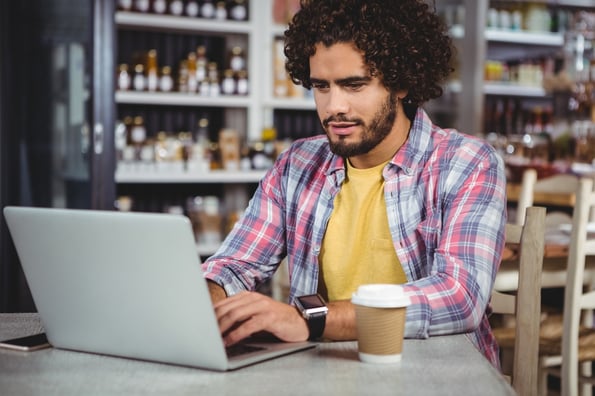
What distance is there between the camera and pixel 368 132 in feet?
5.27

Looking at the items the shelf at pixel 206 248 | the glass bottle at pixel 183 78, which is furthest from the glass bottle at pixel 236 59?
the shelf at pixel 206 248

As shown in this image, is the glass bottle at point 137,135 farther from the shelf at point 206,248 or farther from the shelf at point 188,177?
the shelf at point 206,248

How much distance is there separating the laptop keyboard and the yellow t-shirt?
477 mm

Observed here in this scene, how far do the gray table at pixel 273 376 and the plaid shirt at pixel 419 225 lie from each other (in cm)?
15

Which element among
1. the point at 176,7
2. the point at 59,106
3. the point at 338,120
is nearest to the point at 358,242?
the point at 338,120

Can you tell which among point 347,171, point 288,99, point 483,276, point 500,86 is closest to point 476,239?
point 483,276

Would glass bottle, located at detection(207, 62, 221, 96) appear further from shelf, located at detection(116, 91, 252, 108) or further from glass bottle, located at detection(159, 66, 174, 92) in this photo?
glass bottle, located at detection(159, 66, 174, 92)

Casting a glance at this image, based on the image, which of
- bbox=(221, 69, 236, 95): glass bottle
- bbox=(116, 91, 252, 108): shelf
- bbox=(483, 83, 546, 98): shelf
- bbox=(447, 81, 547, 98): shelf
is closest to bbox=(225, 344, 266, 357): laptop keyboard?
bbox=(116, 91, 252, 108): shelf

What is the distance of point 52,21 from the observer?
3.52 meters

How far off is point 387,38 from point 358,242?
393mm

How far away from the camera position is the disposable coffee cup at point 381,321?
1.07 metres

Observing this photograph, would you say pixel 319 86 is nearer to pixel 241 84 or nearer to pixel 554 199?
pixel 554 199

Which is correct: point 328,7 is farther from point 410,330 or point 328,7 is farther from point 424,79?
point 410,330

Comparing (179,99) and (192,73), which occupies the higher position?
(192,73)
